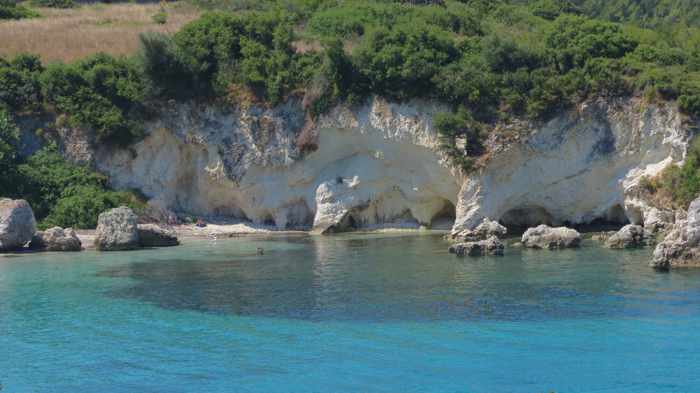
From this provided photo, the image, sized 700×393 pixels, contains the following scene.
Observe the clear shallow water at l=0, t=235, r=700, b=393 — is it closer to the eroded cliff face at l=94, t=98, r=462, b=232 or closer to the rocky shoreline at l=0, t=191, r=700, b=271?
the rocky shoreline at l=0, t=191, r=700, b=271

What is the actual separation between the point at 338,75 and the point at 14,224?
663 inches

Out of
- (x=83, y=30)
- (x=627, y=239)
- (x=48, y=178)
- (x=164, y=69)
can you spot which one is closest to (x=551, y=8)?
(x=164, y=69)

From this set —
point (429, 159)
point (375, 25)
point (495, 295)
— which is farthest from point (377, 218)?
point (495, 295)

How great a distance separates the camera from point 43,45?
2003 inches

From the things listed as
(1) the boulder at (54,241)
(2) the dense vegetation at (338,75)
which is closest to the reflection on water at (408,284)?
(1) the boulder at (54,241)

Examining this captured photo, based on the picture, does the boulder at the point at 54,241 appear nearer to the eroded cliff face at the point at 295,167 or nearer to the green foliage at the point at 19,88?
the eroded cliff face at the point at 295,167

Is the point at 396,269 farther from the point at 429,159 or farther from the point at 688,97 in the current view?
the point at 688,97

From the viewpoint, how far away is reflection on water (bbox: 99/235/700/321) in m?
23.3

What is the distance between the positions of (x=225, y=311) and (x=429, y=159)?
2157 cm

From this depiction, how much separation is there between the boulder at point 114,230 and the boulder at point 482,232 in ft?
45.4

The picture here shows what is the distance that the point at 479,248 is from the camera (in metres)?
33.9

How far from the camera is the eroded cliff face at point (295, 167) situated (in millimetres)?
44031

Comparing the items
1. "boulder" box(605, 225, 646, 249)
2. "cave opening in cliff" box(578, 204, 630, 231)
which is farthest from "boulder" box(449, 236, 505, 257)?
"cave opening in cliff" box(578, 204, 630, 231)

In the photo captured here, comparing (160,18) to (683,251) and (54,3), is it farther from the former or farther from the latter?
(683,251)
